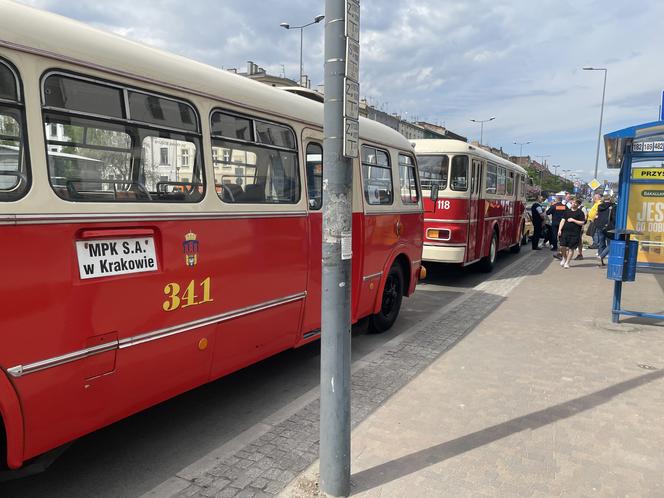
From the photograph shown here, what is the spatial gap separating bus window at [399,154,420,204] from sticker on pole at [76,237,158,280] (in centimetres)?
420

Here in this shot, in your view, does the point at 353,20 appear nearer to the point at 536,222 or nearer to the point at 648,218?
the point at 648,218

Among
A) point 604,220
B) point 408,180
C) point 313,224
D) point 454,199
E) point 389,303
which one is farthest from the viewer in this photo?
point 604,220

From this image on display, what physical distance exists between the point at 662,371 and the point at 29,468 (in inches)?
220

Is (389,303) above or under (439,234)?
under

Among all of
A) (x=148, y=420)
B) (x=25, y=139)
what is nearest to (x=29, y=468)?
(x=148, y=420)

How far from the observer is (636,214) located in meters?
7.23

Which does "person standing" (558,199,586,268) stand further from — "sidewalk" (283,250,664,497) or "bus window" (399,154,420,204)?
"bus window" (399,154,420,204)

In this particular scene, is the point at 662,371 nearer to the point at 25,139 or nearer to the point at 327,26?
the point at 327,26

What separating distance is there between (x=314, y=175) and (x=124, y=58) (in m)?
2.13

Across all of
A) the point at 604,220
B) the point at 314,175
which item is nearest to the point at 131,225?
the point at 314,175

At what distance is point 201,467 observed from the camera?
339 centimetres

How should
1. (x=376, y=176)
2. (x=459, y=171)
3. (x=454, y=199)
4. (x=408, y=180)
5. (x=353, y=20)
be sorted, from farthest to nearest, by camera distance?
(x=459, y=171) < (x=454, y=199) < (x=408, y=180) < (x=376, y=176) < (x=353, y=20)

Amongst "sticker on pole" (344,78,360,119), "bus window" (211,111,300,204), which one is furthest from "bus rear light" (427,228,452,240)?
"sticker on pole" (344,78,360,119)

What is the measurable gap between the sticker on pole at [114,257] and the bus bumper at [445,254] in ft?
24.5
